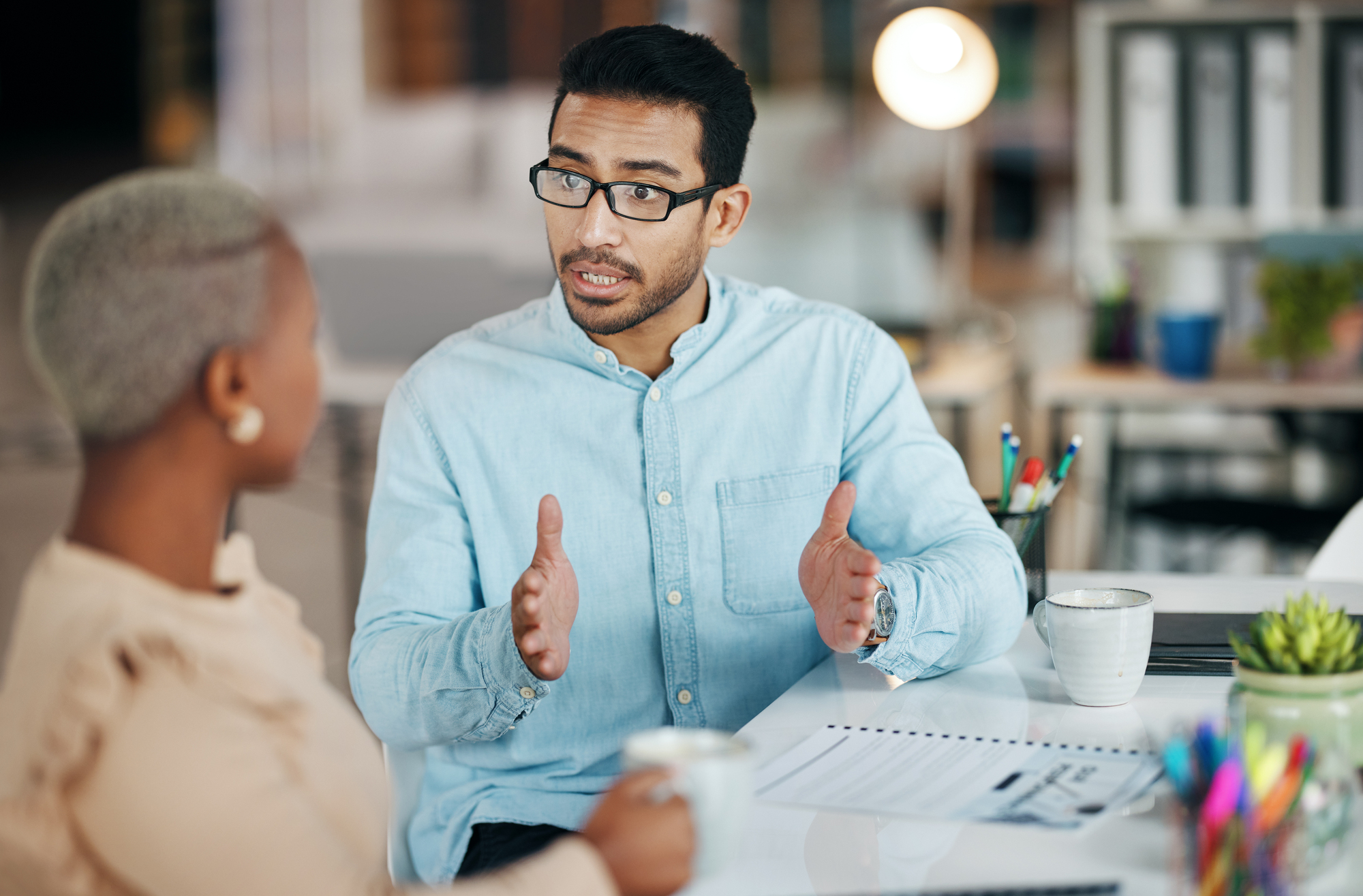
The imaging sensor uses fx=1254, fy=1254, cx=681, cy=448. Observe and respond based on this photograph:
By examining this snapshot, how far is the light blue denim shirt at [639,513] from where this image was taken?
1.25 m

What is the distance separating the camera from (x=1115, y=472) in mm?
3621

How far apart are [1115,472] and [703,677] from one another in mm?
2622

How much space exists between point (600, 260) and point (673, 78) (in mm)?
213

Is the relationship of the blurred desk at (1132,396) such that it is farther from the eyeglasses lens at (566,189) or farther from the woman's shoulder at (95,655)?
the woman's shoulder at (95,655)

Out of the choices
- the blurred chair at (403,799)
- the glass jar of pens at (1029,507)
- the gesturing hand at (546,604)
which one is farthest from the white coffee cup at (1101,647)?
the blurred chair at (403,799)

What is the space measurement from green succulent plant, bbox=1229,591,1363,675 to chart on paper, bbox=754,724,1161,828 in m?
0.11

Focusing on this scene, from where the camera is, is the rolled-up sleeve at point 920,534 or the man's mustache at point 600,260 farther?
the man's mustache at point 600,260

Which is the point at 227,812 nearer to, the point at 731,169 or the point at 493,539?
the point at 493,539

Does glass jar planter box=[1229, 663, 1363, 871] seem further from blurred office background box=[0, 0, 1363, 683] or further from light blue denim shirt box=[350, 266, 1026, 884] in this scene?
blurred office background box=[0, 0, 1363, 683]

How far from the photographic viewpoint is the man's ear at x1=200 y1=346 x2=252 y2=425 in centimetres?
56

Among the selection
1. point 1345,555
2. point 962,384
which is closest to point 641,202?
point 1345,555

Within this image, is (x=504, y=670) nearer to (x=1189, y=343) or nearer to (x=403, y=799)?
(x=403, y=799)

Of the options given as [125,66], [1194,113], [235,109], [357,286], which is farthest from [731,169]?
[125,66]

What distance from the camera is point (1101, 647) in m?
1.01
